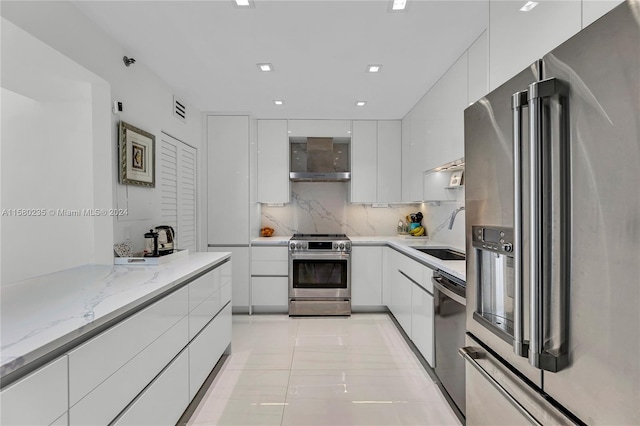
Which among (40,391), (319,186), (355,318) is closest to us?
(40,391)

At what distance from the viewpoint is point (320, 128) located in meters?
4.25

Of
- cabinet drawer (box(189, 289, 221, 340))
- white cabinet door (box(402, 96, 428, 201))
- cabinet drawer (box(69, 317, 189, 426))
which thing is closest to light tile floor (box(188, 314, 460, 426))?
cabinet drawer (box(189, 289, 221, 340))

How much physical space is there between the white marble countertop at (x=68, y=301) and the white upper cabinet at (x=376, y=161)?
258 cm

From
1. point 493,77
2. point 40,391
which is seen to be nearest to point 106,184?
point 40,391

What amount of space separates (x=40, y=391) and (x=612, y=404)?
1486mm

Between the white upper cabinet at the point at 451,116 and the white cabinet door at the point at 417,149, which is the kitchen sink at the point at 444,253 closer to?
the white cabinet door at the point at 417,149

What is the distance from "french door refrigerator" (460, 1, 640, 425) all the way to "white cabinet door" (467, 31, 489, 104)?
3.45 ft

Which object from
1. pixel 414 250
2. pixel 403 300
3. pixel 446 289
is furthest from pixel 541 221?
pixel 403 300

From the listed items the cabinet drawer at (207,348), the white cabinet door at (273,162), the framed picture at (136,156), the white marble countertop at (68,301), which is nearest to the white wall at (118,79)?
the framed picture at (136,156)

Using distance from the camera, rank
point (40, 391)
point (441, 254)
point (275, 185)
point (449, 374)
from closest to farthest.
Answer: point (40, 391)
point (449, 374)
point (441, 254)
point (275, 185)

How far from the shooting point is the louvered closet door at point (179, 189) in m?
3.06

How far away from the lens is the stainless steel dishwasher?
1964 millimetres

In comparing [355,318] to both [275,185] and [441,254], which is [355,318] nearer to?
[441,254]

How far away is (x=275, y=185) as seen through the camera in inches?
167
